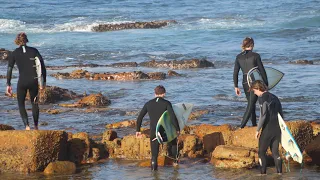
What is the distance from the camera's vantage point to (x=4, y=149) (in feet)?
40.6

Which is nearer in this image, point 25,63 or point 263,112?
point 263,112

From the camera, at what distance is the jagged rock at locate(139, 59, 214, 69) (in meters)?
26.0

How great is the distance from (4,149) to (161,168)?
2601mm

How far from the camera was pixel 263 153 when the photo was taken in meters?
11.3

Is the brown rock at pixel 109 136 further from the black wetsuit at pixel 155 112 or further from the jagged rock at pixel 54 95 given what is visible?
the jagged rock at pixel 54 95

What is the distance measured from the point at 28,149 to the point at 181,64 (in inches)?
574

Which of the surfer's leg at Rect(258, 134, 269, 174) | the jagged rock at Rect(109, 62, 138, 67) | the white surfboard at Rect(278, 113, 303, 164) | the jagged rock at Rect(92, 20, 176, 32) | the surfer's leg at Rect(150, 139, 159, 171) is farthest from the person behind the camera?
the jagged rock at Rect(92, 20, 176, 32)

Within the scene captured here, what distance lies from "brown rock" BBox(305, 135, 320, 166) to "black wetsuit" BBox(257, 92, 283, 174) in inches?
47.1

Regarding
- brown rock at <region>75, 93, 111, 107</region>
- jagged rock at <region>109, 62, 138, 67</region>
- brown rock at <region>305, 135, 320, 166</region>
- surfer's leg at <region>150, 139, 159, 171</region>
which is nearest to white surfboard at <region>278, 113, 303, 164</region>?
brown rock at <region>305, 135, 320, 166</region>

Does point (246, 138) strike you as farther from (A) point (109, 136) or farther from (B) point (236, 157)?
(A) point (109, 136)

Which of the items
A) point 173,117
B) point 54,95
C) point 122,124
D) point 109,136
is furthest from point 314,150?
point 54,95

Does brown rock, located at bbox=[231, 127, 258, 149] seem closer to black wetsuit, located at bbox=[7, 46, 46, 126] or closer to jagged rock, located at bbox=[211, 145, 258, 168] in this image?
jagged rock, located at bbox=[211, 145, 258, 168]

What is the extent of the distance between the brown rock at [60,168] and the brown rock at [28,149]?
152mm

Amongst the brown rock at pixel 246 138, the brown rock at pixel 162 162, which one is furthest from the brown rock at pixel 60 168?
the brown rock at pixel 246 138
